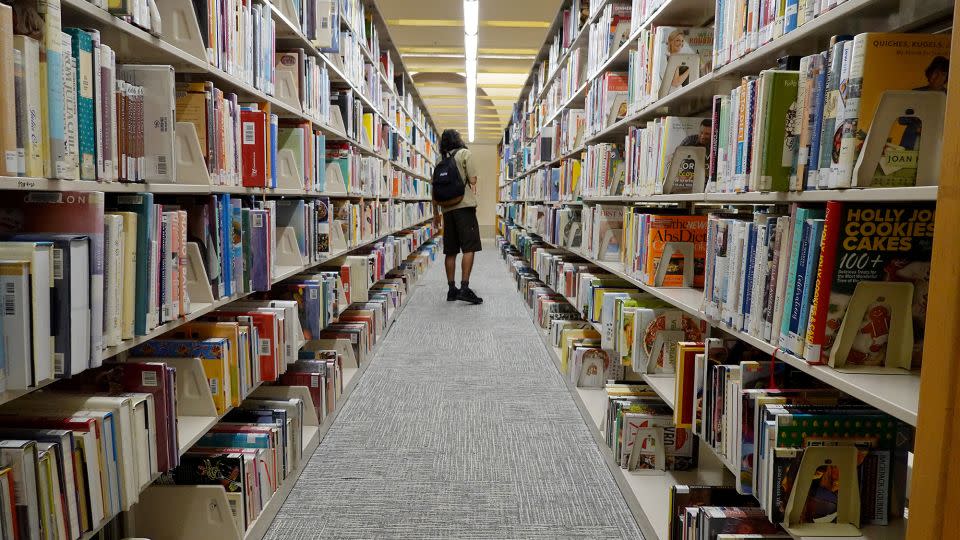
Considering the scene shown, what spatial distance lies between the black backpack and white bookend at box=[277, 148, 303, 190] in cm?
319

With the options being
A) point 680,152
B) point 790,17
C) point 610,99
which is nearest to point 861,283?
point 790,17

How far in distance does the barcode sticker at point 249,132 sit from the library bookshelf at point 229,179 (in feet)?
0.03

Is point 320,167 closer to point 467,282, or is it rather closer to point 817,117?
point 817,117

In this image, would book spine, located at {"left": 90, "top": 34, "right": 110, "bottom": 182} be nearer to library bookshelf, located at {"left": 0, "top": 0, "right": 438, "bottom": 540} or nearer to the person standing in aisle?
library bookshelf, located at {"left": 0, "top": 0, "right": 438, "bottom": 540}

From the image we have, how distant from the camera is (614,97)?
3.17m

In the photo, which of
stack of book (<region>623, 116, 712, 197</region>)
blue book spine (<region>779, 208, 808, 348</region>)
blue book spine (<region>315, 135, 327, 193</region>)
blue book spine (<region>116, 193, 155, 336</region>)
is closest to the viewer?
blue book spine (<region>779, 208, 808, 348</region>)

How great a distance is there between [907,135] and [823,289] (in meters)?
0.30

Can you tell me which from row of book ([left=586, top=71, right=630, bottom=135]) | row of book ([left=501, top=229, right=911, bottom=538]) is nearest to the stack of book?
row of book ([left=501, top=229, right=911, bottom=538])

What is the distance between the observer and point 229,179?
1.99 m

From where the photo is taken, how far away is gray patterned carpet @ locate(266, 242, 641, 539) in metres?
2.12

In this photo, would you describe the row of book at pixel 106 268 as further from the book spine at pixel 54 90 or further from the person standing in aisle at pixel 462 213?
the person standing in aisle at pixel 462 213

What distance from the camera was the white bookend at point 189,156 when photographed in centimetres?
174

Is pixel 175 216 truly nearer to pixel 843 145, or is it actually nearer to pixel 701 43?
pixel 843 145

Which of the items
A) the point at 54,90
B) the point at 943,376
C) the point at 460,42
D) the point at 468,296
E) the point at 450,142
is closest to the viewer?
the point at 943,376
